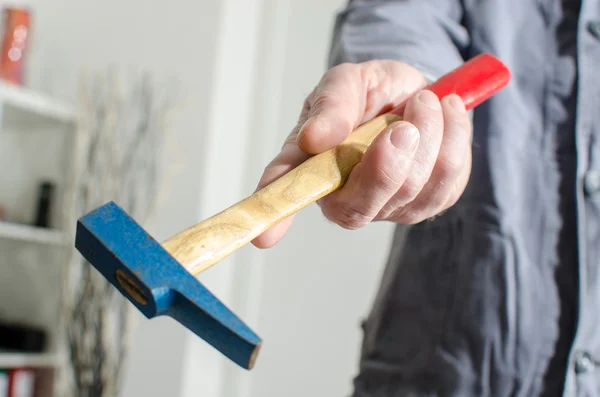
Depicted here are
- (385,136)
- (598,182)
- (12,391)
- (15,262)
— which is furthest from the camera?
(15,262)

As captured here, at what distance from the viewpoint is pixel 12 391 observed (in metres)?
2.09

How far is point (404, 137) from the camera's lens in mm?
507

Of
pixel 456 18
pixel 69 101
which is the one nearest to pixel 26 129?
pixel 69 101

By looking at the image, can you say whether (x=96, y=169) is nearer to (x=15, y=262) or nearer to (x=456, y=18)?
(x=15, y=262)

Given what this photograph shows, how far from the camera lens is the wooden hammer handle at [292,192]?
1.44 feet

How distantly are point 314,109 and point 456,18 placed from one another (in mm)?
391

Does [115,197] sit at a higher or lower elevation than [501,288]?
lower

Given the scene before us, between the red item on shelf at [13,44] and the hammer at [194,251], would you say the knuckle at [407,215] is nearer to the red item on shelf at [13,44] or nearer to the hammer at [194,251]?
the hammer at [194,251]

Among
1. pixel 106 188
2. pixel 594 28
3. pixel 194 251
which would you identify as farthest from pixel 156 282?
pixel 106 188

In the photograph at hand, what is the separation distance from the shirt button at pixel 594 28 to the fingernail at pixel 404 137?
1.35 feet

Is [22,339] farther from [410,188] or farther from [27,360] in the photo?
[410,188]

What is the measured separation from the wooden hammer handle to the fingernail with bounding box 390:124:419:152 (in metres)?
0.05

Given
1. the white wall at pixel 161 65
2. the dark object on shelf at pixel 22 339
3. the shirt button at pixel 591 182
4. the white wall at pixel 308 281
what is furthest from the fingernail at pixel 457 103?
the dark object on shelf at pixel 22 339

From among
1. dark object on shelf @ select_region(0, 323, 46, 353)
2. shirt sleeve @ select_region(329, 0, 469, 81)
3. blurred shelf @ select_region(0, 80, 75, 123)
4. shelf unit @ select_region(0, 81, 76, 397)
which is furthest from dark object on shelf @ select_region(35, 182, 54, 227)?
shirt sleeve @ select_region(329, 0, 469, 81)
